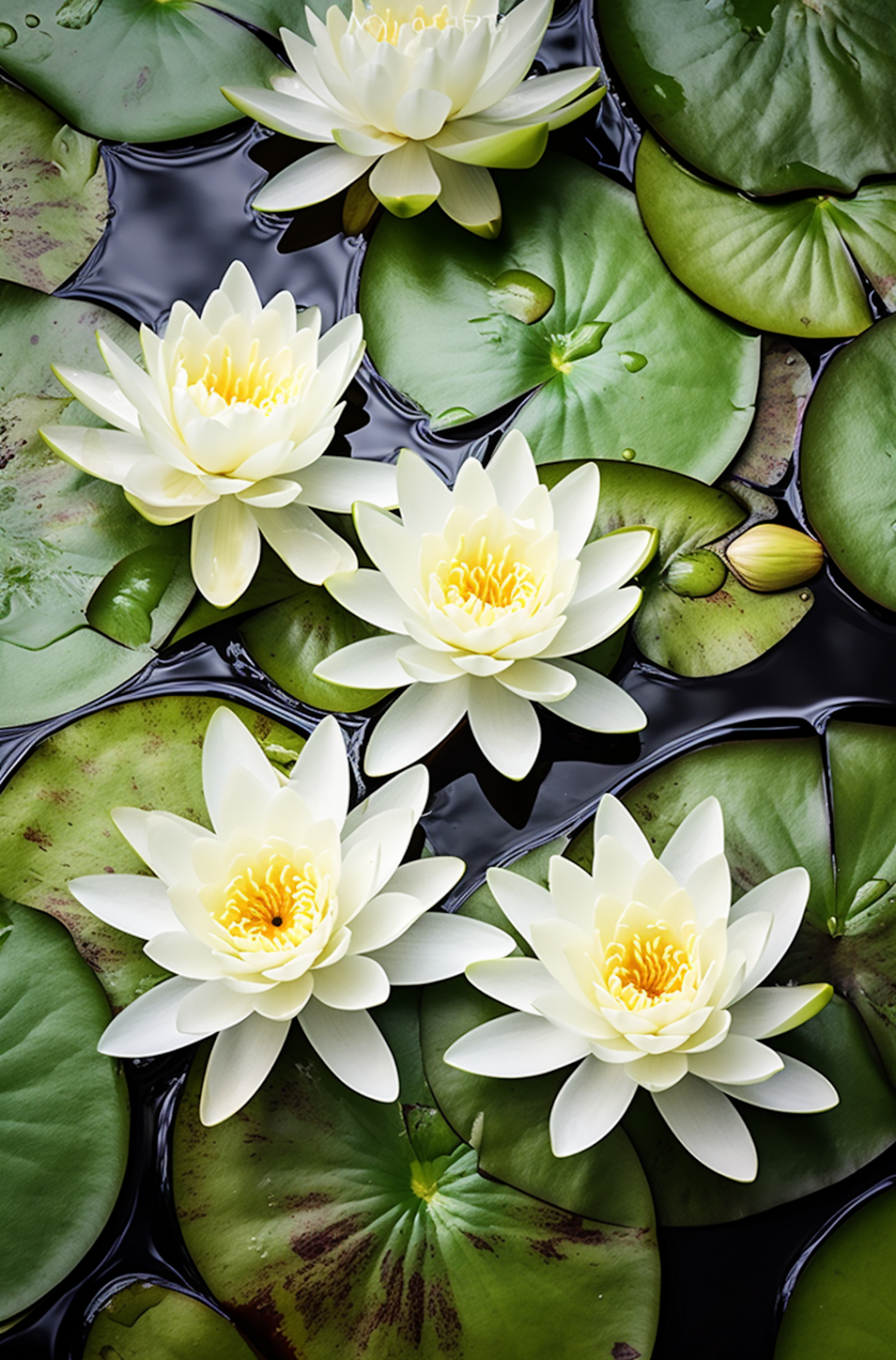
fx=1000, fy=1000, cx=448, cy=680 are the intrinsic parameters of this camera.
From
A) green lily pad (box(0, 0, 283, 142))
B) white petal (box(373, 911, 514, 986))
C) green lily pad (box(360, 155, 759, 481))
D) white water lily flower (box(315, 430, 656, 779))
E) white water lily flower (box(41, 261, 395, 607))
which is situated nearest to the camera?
white petal (box(373, 911, 514, 986))

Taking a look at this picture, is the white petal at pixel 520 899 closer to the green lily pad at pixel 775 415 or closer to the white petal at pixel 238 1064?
the white petal at pixel 238 1064

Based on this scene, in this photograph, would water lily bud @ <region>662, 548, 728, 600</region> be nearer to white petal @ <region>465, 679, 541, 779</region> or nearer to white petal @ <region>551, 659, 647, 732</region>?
white petal @ <region>551, 659, 647, 732</region>

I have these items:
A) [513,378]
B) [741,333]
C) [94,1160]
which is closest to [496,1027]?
[94,1160]

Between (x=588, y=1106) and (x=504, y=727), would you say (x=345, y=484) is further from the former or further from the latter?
(x=588, y=1106)

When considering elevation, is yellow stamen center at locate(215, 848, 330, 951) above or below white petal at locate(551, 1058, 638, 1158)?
above

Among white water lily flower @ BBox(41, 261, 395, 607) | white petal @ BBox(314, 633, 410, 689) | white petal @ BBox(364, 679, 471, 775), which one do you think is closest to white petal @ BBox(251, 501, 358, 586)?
white water lily flower @ BBox(41, 261, 395, 607)

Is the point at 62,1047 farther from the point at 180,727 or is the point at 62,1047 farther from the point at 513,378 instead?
the point at 513,378
